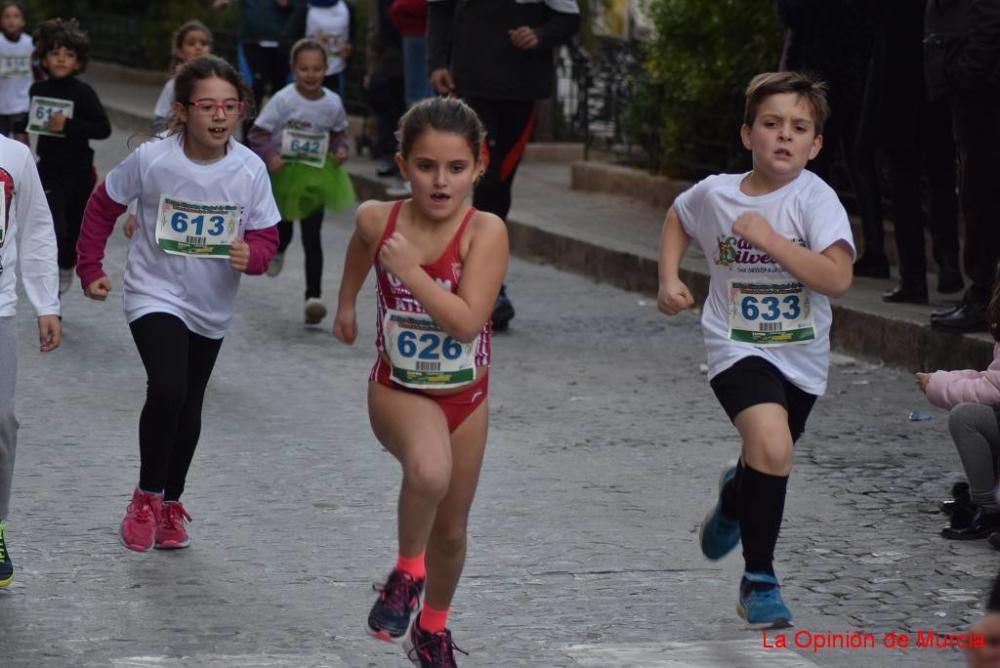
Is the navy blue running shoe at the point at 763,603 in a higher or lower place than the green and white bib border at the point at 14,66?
lower

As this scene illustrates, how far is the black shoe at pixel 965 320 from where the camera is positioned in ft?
30.1

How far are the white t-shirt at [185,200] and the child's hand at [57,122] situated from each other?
158 inches

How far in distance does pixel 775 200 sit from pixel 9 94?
8.77 meters

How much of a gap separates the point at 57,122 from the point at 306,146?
1325 millimetres

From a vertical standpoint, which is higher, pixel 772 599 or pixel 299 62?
pixel 299 62

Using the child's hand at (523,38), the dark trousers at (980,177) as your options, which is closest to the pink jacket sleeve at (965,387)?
the dark trousers at (980,177)

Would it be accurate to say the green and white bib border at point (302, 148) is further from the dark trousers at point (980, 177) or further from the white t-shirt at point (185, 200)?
the white t-shirt at point (185, 200)

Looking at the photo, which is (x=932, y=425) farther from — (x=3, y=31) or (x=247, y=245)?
(x=3, y=31)

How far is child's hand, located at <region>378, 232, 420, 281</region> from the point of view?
16.1 ft

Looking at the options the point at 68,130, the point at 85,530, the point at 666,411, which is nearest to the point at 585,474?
the point at 666,411

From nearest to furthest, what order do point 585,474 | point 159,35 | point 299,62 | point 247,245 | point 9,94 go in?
point 247,245 < point 585,474 < point 299,62 < point 9,94 < point 159,35

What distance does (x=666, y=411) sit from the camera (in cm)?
866

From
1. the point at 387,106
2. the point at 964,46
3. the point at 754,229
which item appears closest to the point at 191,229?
the point at 754,229

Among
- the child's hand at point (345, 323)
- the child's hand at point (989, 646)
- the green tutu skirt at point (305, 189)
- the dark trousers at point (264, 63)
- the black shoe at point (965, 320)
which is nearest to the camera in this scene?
the child's hand at point (989, 646)
